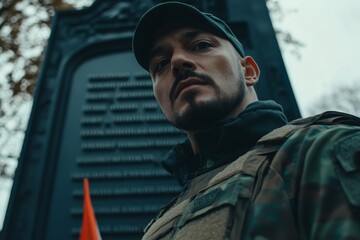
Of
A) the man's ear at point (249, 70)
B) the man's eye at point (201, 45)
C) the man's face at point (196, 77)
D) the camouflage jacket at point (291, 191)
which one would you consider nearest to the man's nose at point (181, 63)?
the man's face at point (196, 77)

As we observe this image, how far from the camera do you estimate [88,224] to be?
308 cm

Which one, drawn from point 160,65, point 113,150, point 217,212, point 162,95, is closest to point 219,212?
point 217,212

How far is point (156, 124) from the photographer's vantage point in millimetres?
3930

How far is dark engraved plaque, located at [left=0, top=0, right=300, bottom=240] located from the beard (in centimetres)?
170

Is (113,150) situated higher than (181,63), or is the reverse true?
(181,63)

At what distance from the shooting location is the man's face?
1.76 metres

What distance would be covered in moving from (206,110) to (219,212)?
0.62m

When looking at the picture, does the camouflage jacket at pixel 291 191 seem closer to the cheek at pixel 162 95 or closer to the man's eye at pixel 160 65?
the cheek at pixel 162 95

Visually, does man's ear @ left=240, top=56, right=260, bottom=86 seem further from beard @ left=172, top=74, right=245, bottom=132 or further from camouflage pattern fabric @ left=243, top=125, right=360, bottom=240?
camouflage pattern fabric @ left=243, top=125, right=360, bottom=240

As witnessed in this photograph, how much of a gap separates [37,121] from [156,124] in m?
1.27

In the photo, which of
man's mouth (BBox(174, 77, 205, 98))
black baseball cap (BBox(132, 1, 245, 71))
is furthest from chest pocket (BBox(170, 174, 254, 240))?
black baseball cap (BBox(132, 1, 245, 71))

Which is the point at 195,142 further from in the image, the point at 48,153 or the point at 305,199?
the point at 48,153

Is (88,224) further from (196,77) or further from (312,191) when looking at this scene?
(312,191)

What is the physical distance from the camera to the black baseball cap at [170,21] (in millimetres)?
1982
